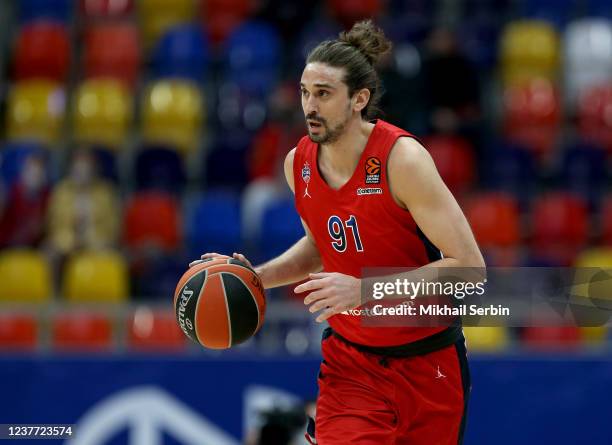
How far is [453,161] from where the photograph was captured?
10.9 metres

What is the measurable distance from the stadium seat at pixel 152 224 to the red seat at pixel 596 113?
4.31m

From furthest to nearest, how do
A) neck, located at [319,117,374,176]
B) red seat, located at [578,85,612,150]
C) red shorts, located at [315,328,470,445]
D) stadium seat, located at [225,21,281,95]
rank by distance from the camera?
stadium seat, located at [225,21,281,95] → red seat, located at [578,85,612,150] → neck, located at [319,117,374,176] → red shorts, located at [315,328,470,445]

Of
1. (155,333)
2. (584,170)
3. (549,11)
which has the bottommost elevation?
(155,333)

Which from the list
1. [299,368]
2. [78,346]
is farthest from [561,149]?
[78,346]

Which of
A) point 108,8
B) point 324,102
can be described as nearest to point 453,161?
point 108,8

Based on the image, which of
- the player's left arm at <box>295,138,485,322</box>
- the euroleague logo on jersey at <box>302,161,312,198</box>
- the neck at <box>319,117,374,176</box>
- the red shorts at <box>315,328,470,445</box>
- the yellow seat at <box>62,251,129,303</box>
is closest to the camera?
the player's left arm at <box>295,138,485,322</box>

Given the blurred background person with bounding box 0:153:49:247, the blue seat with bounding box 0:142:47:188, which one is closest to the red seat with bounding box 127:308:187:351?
the blurred background person with bounding box 0:153:49:247

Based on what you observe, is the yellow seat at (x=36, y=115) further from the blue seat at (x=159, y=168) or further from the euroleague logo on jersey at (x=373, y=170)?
the euroleague logo on jersey at (x=373, y=170)

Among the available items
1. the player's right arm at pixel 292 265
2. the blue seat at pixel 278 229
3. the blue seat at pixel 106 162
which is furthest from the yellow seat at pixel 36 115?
the player's right arm at pixel 292 265

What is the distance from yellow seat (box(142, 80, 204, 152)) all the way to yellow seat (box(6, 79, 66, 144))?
3.07ft

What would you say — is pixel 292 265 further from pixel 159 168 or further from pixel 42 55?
pixel 42 55

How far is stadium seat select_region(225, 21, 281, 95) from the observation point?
12.4 metres

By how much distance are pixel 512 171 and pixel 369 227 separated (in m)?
6.75

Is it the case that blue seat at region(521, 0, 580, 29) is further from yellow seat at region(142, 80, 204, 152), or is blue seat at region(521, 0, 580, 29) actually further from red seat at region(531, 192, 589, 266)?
yellow seat at region(142, 80, 204, 152)
